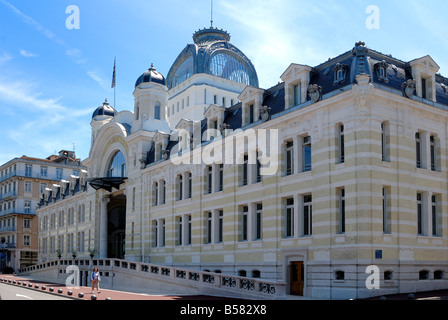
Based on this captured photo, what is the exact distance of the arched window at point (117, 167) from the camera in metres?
53.4

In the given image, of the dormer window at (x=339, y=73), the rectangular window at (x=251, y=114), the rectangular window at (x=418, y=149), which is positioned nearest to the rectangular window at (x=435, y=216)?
the rectangular window at (x=418, y=149)

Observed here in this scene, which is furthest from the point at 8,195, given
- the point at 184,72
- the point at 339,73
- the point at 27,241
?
the point at 339,73

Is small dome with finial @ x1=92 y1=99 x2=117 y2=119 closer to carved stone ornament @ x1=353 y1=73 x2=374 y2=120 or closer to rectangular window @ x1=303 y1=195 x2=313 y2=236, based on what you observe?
rectangular window @ x1=303 y1=195 x2=313 y2=236

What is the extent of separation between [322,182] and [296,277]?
5.63 m

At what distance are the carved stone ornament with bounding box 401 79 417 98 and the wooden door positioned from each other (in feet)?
34.6

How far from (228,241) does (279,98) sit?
32.2 feet

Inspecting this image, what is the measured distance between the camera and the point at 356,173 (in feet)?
88.7

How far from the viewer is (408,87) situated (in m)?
29.1

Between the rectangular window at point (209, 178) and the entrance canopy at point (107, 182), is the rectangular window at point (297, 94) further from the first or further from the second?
the entrance canopy at point (107, 182)

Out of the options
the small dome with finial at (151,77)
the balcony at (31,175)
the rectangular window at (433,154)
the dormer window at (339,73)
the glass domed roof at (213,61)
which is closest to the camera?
the dormer window at (339,73)

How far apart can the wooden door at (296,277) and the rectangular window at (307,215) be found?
5.78 ft

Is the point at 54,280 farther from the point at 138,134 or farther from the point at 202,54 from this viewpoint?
the point at 202,54

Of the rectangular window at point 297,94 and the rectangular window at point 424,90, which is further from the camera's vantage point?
the rectangular window at point 297,94

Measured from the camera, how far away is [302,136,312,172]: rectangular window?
100ft
